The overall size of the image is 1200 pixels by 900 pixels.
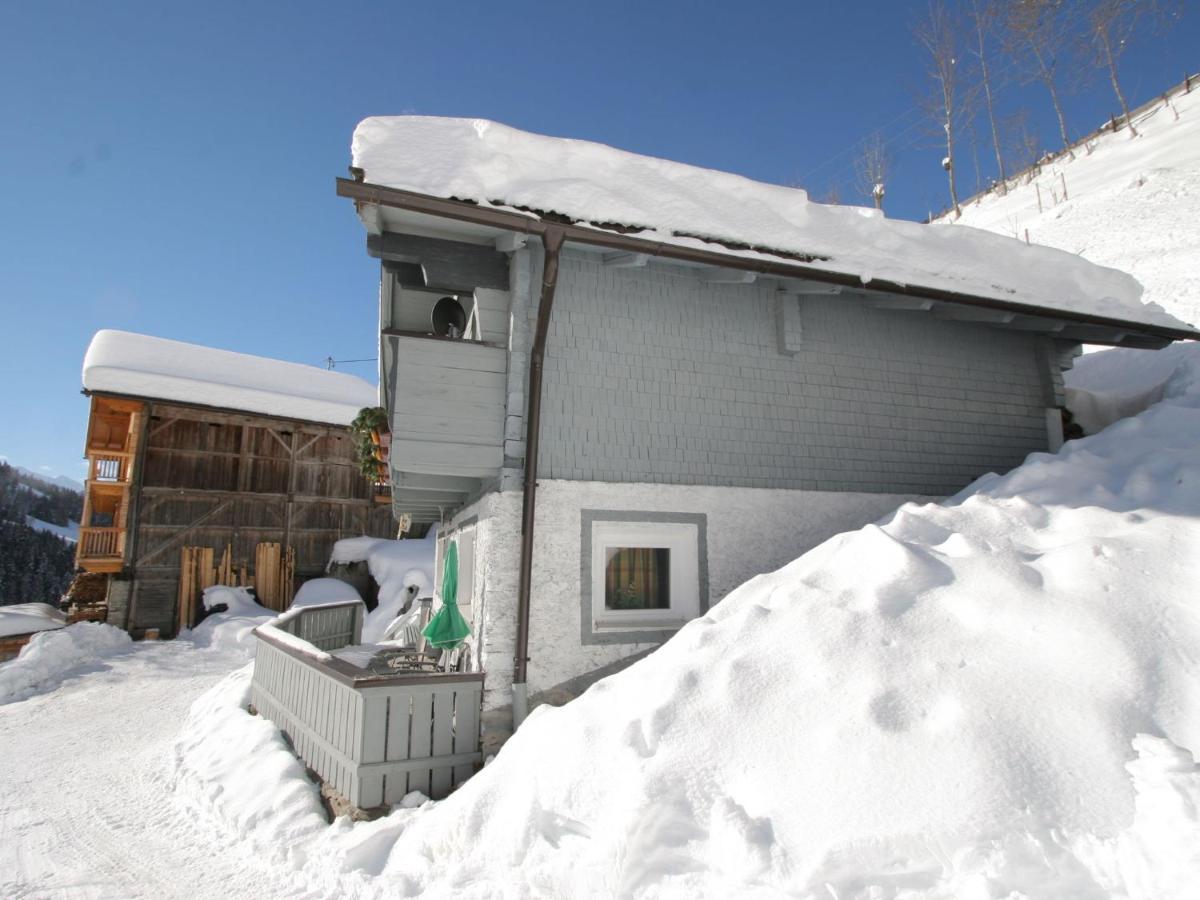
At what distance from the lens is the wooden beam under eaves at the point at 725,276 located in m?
7.69

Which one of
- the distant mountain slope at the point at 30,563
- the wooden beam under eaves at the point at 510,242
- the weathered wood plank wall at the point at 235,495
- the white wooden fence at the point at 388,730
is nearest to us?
the white wooden fence at the point at 388,730

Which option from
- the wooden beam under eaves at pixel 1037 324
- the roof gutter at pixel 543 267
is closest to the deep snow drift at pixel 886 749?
the roof gutter at pixel 543 267

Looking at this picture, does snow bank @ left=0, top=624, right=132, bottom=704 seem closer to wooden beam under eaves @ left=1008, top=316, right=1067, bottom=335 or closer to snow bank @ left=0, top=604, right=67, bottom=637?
snow bank @ left=0, top=604, right=67, bottom=637

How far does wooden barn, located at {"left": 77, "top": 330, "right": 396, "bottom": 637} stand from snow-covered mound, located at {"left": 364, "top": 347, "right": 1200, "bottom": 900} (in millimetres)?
18031

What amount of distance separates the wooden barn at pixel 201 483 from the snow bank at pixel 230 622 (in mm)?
462

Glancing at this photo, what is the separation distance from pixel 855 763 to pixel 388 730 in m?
3.75

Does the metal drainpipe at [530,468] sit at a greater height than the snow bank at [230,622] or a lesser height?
greater

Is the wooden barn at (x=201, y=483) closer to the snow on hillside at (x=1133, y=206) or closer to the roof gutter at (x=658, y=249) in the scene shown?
the roof gutter at (x=658, y=249)

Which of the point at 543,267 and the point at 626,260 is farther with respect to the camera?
the point at 626,260

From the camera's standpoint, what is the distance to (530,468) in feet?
22.3

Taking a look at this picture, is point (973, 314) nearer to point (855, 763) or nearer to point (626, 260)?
point (626, 260)

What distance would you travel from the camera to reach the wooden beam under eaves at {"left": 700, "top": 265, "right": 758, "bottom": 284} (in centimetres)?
769

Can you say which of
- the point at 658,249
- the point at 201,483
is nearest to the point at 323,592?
the point at 201,483

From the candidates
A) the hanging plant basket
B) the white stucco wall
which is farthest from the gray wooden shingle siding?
the hanging plant basket
